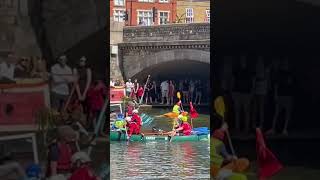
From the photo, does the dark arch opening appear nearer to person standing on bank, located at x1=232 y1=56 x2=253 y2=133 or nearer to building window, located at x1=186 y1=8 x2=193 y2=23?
building window, located at x1=186 y1=8 x2=193 y2=23

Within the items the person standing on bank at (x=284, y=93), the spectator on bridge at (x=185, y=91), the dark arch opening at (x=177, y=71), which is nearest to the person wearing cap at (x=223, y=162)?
the person standing on bank at (x=284, y=93)

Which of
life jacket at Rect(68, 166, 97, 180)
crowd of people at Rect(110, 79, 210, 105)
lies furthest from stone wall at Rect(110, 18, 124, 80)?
life jacket at Rect(68, 166, 97, 180)

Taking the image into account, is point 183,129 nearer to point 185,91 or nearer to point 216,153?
point 216,153

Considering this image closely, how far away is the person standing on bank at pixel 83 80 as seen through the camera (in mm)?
6863

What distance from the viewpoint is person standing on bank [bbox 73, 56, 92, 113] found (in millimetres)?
6863

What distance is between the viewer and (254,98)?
7062 mm

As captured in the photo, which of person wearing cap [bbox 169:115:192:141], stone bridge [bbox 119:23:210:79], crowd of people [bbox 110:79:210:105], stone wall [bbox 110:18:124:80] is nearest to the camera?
person wearing cap [bbox 169:115:192:141]

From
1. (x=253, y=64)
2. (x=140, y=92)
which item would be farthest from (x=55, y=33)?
(x=140, y=92)

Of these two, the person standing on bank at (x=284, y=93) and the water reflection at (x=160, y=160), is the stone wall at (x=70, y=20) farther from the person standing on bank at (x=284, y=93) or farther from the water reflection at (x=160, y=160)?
the water reflection at (x=160, y=160)

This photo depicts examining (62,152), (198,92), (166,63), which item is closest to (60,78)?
(62,152)

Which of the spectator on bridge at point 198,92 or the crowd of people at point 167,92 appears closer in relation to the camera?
the crowd of people at point 167,92

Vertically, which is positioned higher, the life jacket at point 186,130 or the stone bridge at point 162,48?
the stone bridge at point 162,48

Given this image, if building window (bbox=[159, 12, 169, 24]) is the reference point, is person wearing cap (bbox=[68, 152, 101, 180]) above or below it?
below

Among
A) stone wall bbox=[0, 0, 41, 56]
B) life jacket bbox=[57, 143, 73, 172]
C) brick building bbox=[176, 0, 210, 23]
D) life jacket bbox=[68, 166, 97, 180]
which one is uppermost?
brick building bbox=[176, 0, 210, 23]
